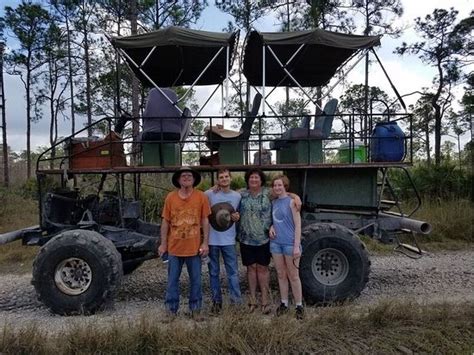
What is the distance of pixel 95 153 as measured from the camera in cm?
626

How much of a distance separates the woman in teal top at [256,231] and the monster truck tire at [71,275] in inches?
61.5

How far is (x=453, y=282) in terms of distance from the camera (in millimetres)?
7254

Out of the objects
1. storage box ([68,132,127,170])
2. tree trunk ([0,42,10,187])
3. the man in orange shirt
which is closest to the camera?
the man in orange shirt

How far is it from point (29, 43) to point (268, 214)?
72.2 feet

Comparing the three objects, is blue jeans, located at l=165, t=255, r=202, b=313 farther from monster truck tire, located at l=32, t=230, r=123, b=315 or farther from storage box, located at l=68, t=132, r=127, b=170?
storage box, located at l=68, t=132, r=127, b=170

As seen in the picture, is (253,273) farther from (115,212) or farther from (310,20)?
(310,20)

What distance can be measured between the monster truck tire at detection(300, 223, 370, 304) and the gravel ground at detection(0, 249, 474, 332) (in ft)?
1.23

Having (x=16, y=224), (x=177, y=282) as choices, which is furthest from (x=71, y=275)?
(x=16, y=224)

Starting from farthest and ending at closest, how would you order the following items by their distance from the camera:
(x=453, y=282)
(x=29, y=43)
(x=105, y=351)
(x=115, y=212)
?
(x=29, y=43) < (x=453, y=282) < (x=115, y=212) < (x=105, y=351)

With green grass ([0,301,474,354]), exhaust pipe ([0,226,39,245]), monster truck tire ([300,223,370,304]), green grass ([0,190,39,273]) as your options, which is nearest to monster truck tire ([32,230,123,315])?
exhaust pipe ([0,226,39,245])

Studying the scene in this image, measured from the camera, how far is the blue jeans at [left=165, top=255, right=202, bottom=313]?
534 cm

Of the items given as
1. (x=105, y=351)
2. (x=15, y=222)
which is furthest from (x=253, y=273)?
(x=15, y=222)

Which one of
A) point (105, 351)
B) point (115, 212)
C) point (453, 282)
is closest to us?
point (105, 351)

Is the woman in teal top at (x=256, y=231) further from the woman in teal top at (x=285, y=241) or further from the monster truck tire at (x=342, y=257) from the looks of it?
the monster truck tire at (x=342, y=257)
